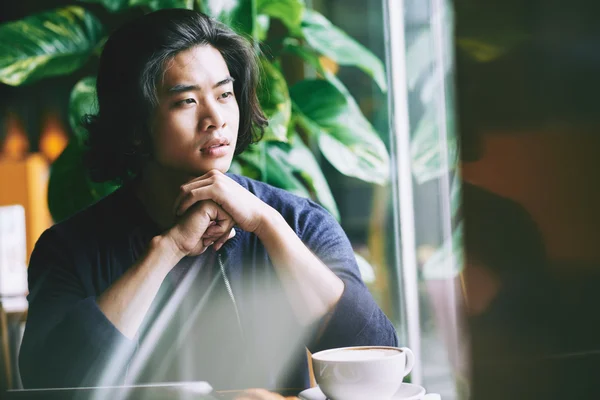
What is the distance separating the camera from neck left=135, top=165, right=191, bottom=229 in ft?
3.74

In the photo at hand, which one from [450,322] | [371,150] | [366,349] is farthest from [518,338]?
[371,150]

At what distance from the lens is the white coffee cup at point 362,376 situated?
808mm

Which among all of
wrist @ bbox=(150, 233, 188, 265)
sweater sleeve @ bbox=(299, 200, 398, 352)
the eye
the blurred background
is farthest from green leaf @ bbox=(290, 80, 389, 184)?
wrist @ bbox=(150, 233, 188, 265)

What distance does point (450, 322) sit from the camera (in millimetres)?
1240

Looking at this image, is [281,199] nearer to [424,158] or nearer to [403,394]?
[424,158]

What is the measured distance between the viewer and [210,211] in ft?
3.67

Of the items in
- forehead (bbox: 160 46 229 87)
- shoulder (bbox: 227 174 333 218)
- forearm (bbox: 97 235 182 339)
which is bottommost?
forearm (bbox: 97 235 182 339)

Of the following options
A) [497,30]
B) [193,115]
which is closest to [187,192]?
[193,115]

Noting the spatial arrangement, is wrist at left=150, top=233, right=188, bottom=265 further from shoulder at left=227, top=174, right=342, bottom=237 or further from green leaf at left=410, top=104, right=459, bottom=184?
green leaf at left=410, top=104, right=459, bottom=184

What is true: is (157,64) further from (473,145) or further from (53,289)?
(473,145)

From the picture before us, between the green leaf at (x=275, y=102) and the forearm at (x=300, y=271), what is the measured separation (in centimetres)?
16

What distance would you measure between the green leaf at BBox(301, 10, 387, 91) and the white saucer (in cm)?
61

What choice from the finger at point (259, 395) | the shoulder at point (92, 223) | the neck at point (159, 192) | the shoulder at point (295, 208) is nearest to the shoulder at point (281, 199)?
the shoulder at point (295, 208)

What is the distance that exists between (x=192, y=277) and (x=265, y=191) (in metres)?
0.20
